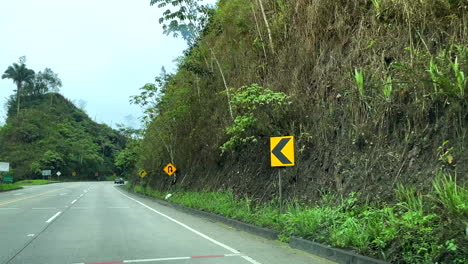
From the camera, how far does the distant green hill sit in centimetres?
9094

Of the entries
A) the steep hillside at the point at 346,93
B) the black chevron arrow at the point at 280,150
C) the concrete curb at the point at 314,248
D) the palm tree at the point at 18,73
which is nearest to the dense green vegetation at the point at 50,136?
the palm tree at the point at 18,73

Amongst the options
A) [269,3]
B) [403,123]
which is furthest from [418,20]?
[269,3]

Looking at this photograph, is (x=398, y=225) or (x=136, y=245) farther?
(x=136, y=245)

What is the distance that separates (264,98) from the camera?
12859 mm

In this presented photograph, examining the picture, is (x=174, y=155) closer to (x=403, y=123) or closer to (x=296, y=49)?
(x=296, y=49)

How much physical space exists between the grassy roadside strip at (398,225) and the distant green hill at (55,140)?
8812cm

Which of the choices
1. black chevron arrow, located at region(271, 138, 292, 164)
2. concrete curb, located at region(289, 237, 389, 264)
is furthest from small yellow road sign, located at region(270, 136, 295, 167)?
concrete curb, located at region(289, 237, 389, 264)

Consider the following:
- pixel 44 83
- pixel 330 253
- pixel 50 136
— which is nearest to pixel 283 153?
pixel 330 253

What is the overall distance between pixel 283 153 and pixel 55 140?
3959 inches

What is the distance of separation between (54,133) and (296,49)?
98553 millimetres

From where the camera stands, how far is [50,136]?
324 feet

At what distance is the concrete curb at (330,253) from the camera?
6.42 m

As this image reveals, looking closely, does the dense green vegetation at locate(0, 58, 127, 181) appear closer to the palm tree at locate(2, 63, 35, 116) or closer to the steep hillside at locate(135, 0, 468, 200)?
the palm tree at locate(2, 63, 35, 116)

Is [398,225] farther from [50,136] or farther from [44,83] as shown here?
[44,83]
